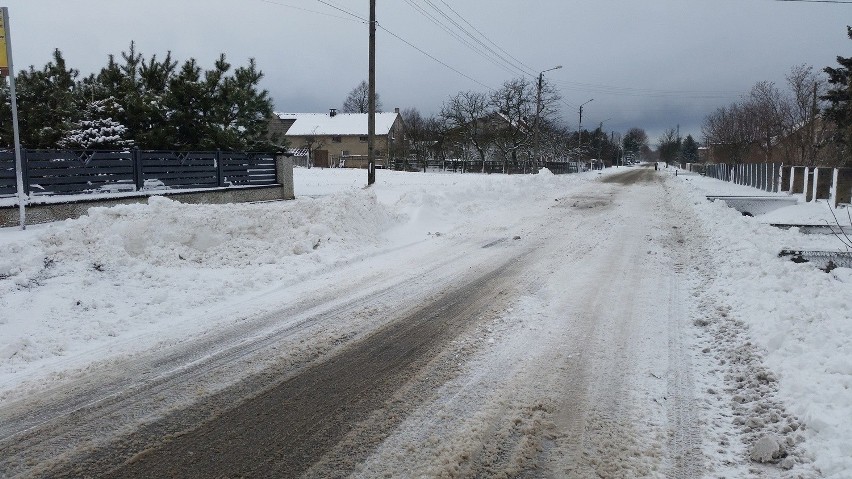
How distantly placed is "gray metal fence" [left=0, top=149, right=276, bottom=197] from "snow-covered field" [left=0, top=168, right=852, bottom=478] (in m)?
2.91

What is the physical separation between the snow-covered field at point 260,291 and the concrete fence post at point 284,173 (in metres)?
7.61

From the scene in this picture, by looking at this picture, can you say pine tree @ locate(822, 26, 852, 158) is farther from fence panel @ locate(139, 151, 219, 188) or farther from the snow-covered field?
fence panel @ locate(139, 151, 219, 188)

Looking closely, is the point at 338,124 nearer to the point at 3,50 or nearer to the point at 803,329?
the point at 3,50

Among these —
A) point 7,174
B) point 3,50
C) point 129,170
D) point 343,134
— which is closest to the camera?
point 3,50

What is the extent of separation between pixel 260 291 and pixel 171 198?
795 centimetres

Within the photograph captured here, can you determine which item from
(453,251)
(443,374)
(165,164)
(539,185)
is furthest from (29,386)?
(539,185)

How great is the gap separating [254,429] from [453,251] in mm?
7071

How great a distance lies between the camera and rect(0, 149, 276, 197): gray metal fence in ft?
40.0

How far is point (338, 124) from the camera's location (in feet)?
247

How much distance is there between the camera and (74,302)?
6.34 meters

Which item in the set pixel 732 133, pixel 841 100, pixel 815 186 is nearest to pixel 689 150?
pixel 732 133

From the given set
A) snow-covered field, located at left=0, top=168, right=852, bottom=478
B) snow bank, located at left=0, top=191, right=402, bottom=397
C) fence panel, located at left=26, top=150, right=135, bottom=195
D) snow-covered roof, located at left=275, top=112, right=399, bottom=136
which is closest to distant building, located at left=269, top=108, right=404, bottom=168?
snow-covered roof, located at left=275, top=112, right=399, bottom=136

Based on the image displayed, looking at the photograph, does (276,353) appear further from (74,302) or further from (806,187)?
(806,187)

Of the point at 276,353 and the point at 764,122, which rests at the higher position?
the point at 764,122
